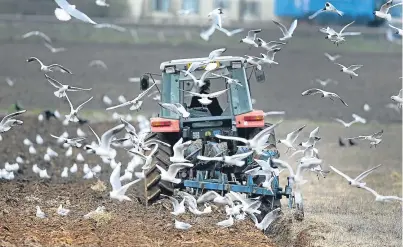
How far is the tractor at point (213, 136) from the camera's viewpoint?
35.4ft

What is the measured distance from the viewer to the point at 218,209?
11398 millimetres

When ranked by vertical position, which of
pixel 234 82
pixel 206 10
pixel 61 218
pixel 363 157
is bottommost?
pixel 206 10

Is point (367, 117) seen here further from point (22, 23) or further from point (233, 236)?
point (233, 236)

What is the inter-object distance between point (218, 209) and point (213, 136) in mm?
883

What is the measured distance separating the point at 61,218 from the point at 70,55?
60.0 feet

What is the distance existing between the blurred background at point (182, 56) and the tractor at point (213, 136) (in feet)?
36.9

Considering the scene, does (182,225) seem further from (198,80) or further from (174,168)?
(198,80)

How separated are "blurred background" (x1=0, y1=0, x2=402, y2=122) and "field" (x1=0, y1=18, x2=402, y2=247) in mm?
50

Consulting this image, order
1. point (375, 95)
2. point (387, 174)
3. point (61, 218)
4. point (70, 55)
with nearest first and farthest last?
point (61, 218) < point (387, 174) < point (375, 95) < point (70, 55)

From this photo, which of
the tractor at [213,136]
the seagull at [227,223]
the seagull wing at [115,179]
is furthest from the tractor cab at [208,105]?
the seagull wing at [115,179]

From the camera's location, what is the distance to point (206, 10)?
40312mm

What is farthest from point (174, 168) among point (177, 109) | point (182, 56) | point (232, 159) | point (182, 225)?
point (182, 56)

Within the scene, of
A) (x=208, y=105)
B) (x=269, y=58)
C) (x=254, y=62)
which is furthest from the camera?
(x=269, y=58)

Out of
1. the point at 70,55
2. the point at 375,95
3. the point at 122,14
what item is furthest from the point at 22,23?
the point at 375,95
